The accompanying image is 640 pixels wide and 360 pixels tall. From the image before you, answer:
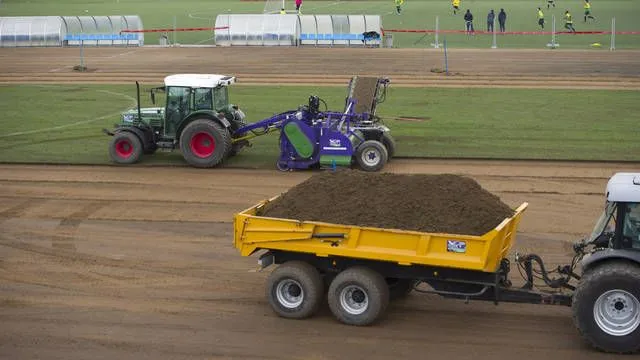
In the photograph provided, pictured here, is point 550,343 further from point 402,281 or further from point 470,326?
point 402,281

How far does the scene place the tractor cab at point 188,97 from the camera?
24.1 m

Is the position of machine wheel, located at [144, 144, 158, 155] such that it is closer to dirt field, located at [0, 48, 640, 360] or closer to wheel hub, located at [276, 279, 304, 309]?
dirt field, located at [0, 48, 640, 360]

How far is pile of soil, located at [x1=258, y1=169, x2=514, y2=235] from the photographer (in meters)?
12.9

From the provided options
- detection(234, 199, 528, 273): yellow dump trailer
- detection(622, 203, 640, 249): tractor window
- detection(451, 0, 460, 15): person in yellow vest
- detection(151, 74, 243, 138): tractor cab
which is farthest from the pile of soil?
detection(451, 0, 460, 15): person in yellow vest

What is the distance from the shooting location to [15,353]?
1229 cm

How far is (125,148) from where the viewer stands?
24.8 m

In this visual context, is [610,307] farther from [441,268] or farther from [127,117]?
[127,117]

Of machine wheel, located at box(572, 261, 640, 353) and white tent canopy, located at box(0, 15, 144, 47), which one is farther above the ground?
white tent canopy, located at box(0, 15, 144, 47)

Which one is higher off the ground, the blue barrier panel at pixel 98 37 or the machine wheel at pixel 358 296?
the blue barrier panel at pixel 98 37

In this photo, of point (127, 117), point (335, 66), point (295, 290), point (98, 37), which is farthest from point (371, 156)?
point (98, 37)

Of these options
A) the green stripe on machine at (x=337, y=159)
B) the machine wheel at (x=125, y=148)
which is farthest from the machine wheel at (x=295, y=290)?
the machine wheel at (x=125, y=148)

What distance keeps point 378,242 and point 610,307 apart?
2901 millimetres

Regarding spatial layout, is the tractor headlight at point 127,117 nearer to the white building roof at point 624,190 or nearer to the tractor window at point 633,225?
the white building roof at point 624,190

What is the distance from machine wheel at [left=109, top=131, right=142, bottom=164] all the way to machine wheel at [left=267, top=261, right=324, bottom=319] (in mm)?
11984
